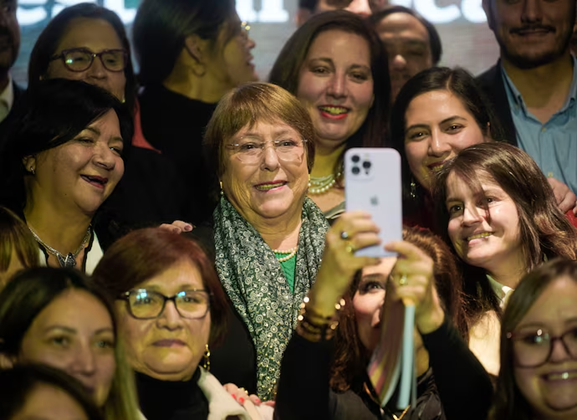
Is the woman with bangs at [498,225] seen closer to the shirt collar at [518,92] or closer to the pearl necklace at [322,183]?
the pearl necklace at [322,183]

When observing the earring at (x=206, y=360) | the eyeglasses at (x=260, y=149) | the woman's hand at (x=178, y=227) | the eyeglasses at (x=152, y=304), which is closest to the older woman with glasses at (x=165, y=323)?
the eyeglasses at (x=152, y=304)

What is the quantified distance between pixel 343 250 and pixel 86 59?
1.66 metres

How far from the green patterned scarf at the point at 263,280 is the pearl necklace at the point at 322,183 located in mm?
475

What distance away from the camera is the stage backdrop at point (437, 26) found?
436 centimetres

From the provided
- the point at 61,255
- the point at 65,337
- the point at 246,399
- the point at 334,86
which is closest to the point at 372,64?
the point at 334,86

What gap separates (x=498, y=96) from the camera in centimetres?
426

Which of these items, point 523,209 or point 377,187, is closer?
point 377,187

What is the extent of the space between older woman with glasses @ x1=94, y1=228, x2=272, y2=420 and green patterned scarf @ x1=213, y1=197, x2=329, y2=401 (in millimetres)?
248

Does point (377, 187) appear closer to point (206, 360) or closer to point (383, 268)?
point (383, 268)

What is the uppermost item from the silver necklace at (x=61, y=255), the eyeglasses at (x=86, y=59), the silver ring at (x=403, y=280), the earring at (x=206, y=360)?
the eyeglasses at (x=86, y=59)

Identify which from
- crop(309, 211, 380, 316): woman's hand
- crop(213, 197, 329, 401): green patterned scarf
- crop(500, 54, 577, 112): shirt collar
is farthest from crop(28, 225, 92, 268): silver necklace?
crop(500, 54, 577, 112): shirt collar

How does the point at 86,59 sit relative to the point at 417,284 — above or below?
above

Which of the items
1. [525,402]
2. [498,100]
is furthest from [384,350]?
[498,100]

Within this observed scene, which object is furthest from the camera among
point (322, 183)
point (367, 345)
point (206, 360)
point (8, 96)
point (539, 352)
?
point (8, 96)
